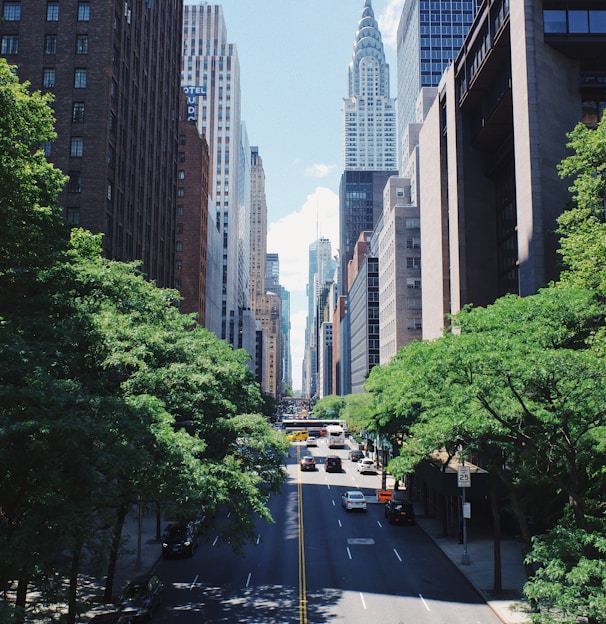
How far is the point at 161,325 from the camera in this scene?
28.5 meters

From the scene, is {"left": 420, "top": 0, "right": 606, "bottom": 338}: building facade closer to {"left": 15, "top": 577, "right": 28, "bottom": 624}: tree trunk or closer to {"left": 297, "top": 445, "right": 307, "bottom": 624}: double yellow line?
{"left": 297, "top": 445, "right": 307, "bottom": 624}: double yellow line

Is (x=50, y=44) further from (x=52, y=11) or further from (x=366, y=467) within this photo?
(x=366, y=467)

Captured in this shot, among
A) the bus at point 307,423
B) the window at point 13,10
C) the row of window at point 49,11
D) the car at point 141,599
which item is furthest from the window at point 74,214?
the bus at point 307,423

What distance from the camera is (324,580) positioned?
1169 inches

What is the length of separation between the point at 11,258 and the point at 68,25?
130ft

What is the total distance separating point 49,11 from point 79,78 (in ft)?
21.9

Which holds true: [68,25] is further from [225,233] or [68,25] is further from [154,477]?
[225,233]

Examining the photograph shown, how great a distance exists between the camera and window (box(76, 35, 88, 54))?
54094mm

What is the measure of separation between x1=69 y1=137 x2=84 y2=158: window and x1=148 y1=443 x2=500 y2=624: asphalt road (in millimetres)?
33073

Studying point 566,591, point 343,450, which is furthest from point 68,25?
point 343,450

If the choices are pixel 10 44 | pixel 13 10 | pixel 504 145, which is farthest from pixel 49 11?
pixel 504 145

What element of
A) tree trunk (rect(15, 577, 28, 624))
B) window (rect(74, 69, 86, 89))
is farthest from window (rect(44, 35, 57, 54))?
tree trunk (rect(15, 577, 28, 624))

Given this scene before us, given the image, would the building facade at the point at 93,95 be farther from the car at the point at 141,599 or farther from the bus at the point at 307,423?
the bus at the point at 307,423

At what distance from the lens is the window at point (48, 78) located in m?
53.4
